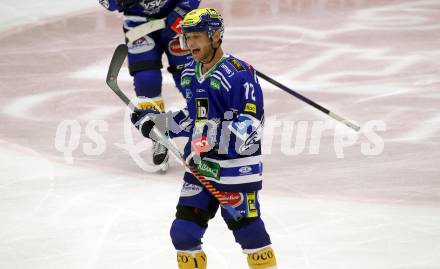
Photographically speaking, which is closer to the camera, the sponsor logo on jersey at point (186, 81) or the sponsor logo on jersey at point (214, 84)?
the sponsor logo on jersey at point (214, 84)

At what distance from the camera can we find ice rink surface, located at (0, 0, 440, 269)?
6543mm

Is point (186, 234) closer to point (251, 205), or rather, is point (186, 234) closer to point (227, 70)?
point (251, 205)

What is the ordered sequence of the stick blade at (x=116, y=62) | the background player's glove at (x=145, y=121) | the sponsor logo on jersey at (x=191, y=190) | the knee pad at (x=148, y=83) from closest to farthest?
the sponsor logo on jersey at (x=191, y=190), the background player's glove at (x=145, y=121), the stick blade at (x=116, y=62), the knee pad at (x=148, y=83)

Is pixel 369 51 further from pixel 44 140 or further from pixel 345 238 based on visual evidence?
pixel 345 238

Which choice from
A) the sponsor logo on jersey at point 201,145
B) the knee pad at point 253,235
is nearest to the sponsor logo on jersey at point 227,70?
the sponsor logo on jersey at point 201,145

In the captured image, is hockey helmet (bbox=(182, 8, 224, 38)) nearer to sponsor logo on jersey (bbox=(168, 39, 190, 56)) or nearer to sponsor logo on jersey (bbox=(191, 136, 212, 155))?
sponsor logo on jersey (bbox=(191, 136, 212, 155))

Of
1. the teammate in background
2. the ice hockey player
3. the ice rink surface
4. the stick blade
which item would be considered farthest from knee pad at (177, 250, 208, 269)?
the teammate in background

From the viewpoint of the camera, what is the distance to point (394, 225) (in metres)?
6.80

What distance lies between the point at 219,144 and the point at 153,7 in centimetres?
323

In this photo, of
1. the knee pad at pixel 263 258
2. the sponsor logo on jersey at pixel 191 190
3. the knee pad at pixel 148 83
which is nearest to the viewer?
the knee pad at pixel 263 258

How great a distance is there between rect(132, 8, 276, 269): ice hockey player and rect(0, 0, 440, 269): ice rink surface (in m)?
1.10

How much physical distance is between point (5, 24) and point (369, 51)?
4.83 metres

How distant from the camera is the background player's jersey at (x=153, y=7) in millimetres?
8109

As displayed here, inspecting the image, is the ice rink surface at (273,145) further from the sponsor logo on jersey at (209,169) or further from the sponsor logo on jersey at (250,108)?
the sponsor logo on jersey at (250,108)
